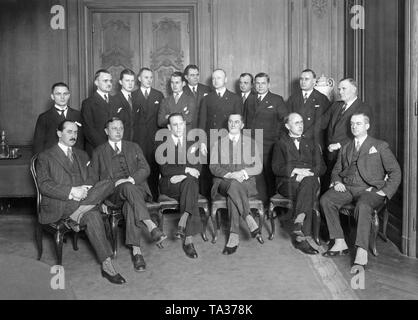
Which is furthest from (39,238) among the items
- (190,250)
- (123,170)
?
(190,250)

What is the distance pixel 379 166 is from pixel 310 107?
4.33 feet

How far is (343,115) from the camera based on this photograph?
5.05 m

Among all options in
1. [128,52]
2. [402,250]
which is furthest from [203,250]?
[128,52]

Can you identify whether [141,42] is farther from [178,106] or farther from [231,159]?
[231,159]

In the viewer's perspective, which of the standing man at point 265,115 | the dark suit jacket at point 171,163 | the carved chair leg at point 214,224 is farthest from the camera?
the standing man at point 265,115

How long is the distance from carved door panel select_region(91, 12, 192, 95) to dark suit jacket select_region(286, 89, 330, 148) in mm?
1886

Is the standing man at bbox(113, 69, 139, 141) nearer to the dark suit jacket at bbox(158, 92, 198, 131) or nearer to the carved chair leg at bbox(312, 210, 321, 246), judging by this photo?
the dark suit jacket at bbox(158, 92, 198, 131)

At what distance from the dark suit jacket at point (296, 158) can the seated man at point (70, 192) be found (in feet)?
5.17

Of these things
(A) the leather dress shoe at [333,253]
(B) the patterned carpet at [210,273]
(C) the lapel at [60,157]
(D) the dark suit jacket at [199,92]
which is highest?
(D) the dark suit jacket at [199,92]

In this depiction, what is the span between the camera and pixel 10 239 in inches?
201

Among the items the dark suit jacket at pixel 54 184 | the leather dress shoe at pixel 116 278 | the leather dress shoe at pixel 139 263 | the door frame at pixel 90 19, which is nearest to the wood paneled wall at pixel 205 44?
the door frame at pixel 90 19

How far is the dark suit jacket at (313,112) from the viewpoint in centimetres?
551

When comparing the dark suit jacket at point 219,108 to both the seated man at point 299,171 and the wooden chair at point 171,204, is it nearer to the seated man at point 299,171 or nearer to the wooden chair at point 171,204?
the seated man at point 299,171

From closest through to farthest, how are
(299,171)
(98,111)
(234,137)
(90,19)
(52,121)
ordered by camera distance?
(299,171)
(234,137)
(52,121)
(98,111)
(90,19)
